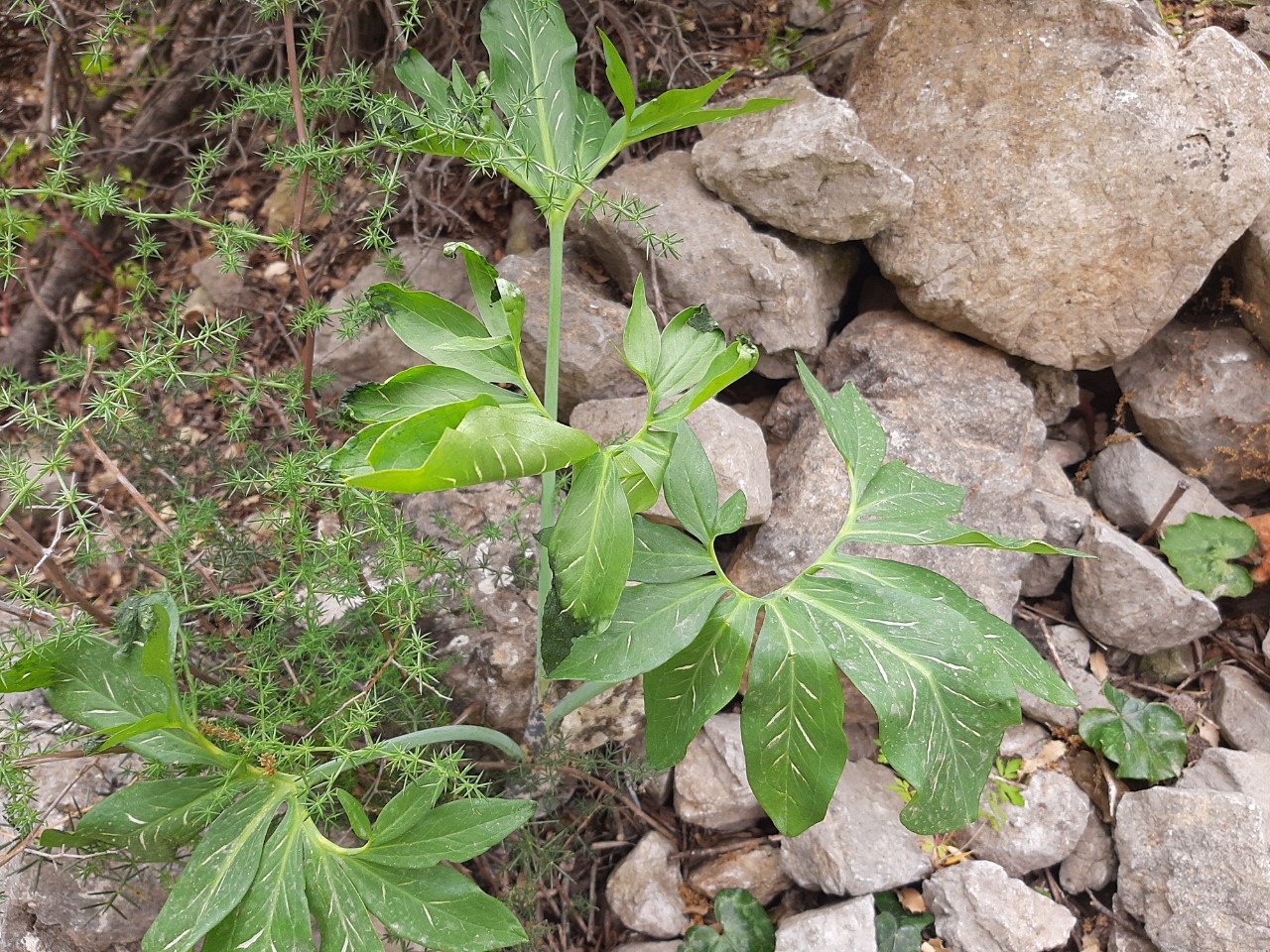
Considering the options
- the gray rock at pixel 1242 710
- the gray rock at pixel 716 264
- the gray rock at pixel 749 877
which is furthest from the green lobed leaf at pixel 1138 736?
the gray rock at pixel 716 264

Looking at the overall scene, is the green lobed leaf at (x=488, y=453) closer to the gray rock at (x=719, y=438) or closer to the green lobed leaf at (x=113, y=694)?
the green lobed leaf at (x=113, y=694)

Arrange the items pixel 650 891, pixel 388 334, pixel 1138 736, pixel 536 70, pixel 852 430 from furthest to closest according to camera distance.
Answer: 1. pixel 388 334
2. pixel 1138 736
3. pixel 650 891
4. pixel 852 430
5. pixel 536 70

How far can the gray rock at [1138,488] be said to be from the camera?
277cm

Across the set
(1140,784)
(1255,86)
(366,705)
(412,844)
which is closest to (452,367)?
(366,705)

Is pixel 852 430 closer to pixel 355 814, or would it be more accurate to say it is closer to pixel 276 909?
pixel 355 814

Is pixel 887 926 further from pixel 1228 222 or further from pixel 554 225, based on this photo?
pixel 1228 222

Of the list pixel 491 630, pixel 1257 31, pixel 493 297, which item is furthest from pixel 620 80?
pixel 1257 31

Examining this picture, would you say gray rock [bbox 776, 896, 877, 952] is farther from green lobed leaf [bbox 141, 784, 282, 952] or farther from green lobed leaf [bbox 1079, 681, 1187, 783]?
green lobed leaf [bbox 141, 784, 282, 952]

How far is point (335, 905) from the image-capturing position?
5.09ft

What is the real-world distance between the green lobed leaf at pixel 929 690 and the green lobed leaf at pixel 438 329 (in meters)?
0.75

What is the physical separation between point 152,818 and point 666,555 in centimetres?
102

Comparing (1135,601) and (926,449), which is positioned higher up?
(926,449)

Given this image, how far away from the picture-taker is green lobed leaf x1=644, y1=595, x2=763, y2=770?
1.65 meters

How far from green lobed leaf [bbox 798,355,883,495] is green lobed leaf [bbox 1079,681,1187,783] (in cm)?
109
